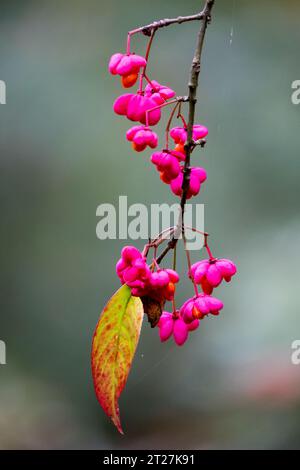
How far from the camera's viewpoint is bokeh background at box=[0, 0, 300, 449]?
182 cm

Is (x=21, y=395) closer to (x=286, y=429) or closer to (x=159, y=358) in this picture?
(x=159, y=358)

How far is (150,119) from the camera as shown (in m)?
0.78

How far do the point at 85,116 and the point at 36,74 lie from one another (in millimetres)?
239

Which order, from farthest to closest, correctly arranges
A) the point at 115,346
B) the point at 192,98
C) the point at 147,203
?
the point at 147,203 → the point at 115,346 → the point at 192,98

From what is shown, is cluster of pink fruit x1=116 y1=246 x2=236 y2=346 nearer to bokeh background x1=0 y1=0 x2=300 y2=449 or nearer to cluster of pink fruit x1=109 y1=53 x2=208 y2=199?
cluster of pink fruit x1=109 y1=53 x2=208 y2=199

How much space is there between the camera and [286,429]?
175cm

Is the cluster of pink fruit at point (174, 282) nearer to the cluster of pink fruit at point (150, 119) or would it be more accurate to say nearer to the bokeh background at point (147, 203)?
the cluster of pink fruit at point (150, 119)

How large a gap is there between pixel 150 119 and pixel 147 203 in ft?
3.75

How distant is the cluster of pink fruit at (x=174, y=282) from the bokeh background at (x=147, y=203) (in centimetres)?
96

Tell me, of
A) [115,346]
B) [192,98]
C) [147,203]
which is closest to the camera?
[192,98]

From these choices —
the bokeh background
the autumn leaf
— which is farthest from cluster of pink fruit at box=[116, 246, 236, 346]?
the bokeh background

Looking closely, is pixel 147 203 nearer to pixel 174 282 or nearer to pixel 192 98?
Result: pixel 174 282

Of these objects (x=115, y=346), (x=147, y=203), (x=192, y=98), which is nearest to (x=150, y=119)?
(x=192, y=98)
